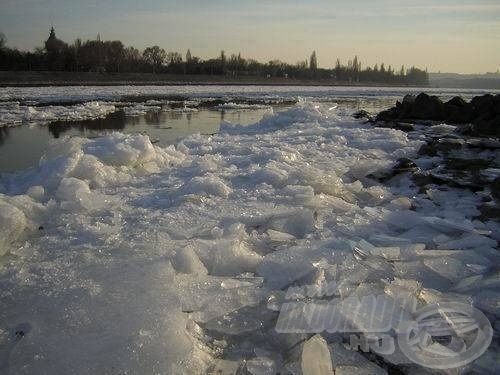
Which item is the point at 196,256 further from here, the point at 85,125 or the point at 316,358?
the point at 85,125

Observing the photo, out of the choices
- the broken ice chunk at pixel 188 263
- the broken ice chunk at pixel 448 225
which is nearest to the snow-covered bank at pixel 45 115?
the broken ice chunk at pixel 188 263

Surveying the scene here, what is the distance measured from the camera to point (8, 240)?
9.23 feet

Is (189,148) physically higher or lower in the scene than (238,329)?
higher

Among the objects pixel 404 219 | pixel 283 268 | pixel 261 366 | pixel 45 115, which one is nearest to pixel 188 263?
pixel 283 268

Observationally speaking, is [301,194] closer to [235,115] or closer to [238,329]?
[238,329]

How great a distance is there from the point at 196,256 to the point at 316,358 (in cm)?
114

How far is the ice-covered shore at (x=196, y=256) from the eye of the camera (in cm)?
190

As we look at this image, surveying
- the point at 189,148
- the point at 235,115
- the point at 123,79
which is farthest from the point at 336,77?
the point at 189,148

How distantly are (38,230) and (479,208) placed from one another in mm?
4001

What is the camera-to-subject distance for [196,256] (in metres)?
2.69

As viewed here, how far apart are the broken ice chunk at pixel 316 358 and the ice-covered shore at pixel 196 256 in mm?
12

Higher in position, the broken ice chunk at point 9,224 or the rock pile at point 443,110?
the rock pile at point 443,110

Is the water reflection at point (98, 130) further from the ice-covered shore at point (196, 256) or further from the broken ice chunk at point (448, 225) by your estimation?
the broken ice chunk at point (448, 225)

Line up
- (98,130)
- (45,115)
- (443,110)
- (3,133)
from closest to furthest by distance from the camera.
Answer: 1. (3,133)
2. (98,130)
3. (45,115)
4. (443,110)
